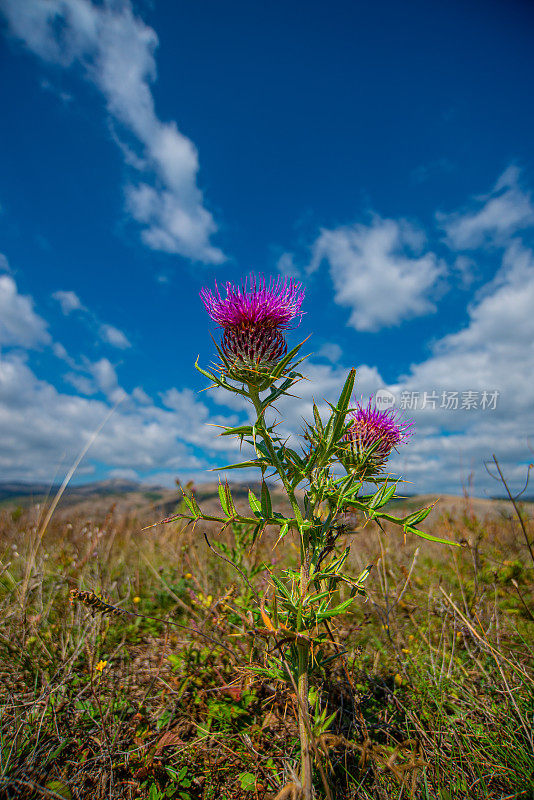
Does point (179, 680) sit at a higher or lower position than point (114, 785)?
higher

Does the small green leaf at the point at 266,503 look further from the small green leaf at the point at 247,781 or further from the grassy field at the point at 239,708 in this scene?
the small green leaf at the point at 247,781

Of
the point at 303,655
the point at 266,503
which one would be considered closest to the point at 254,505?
the point at 266,503

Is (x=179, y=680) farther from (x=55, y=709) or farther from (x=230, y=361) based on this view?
(x=230, y=361)

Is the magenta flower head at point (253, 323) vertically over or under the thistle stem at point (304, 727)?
over

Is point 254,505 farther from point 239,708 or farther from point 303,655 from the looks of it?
point 239,708

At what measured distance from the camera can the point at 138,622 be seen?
4.23 m

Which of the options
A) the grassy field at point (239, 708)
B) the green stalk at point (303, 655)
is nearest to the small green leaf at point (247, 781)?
the grassy field at point (239, 708)

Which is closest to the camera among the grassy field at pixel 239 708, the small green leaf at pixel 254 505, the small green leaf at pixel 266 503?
the small green leaf at pixel 266 503

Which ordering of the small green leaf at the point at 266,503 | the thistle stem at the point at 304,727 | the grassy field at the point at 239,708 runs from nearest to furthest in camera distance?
the thistle stem at the point at 304,727 → the small green leaf at the point at 266,503 → the grassy field at the point at 239,708

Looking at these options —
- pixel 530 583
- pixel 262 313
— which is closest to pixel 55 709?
pixel 262 313

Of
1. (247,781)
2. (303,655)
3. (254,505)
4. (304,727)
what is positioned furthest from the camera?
(247,781)

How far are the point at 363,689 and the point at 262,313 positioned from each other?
3170 mm

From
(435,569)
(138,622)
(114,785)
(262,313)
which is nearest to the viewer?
(114,785)

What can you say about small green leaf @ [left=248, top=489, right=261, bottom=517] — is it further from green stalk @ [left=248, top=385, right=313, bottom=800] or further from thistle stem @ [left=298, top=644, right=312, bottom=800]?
thistle stem @ [left=298, top=644, right=312, bottom=800]
